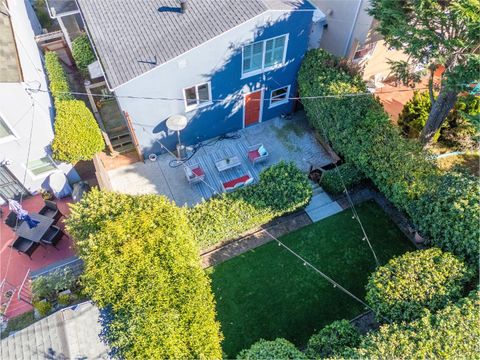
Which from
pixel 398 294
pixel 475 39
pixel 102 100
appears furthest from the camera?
pixel 102 100

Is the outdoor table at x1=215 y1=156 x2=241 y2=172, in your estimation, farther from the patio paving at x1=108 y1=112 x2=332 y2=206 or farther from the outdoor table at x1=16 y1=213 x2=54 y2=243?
the outdoor table at x1=16 y1=213 x2=54 y2=243

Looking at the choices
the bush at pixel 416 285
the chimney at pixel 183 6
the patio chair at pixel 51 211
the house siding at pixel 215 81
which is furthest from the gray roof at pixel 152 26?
the bush at pixel 416 285

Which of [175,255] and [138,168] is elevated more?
[175,255]

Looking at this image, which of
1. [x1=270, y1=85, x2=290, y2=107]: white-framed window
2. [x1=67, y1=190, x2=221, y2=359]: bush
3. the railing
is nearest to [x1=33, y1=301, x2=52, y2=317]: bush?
the railing

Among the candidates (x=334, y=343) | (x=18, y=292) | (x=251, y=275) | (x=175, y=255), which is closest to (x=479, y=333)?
(x=334, y=343)

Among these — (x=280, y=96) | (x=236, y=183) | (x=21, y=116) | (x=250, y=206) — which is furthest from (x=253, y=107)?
(x=21, y=116)

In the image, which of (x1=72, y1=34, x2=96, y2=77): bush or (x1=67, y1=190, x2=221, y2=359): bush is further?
(x1=72, y1=34, x2=96, y2=77): bush

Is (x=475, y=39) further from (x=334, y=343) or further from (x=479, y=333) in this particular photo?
(x=334, y=343)

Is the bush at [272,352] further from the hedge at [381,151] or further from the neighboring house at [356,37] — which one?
the neighboring house at [356,37]
